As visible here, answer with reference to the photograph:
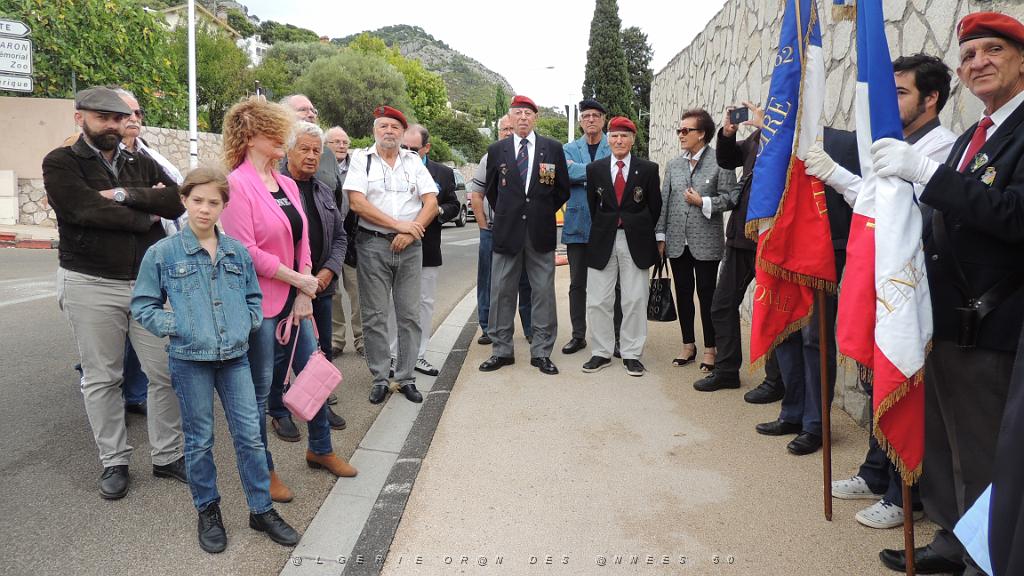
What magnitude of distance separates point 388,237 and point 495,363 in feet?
4.96

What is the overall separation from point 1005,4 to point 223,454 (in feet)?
16.0

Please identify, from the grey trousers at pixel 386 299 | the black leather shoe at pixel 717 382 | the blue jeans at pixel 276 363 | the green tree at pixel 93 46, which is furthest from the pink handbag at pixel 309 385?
the green tree at pixel 93 46

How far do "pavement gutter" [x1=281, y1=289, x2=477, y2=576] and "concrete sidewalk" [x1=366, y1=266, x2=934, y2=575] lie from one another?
0.11ft

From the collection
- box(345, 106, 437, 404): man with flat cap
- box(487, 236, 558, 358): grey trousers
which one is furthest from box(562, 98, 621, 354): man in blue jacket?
box(345, 106, 437, 404): man with flat cap

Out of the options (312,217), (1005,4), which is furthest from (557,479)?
(1005,4)

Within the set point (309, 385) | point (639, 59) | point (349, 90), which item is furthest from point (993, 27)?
point (639, 59)

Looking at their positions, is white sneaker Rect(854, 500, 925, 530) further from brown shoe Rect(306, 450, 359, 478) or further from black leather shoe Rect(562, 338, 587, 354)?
black leather shoe Rect(562, 338, 587, 354)

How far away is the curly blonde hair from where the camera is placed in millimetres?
3510

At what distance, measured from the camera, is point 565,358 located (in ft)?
20.9

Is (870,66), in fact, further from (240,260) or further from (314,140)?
(314,140)

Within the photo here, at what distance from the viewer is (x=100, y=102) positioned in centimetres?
359

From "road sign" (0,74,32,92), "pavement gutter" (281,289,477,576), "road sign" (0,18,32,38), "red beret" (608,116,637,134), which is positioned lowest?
"pavement gutter" (281,289,477,576)

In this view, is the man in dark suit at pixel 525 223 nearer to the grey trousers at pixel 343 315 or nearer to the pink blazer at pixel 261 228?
the grey trousers at pixel 343 315

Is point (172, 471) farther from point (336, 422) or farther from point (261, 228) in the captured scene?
point (261, 228)
